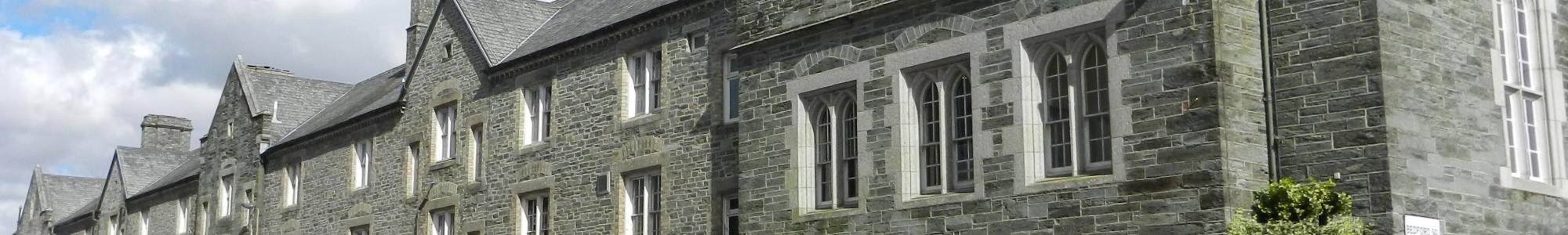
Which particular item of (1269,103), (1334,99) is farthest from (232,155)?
(1334,99)

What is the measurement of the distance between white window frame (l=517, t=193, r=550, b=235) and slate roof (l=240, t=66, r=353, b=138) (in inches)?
539

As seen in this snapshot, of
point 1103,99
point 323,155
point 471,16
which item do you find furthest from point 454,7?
point 1103,99

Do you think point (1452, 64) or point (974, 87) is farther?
point (974, 87)

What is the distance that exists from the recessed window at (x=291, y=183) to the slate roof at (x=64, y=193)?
24.4 meters

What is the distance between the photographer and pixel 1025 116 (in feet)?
61.5

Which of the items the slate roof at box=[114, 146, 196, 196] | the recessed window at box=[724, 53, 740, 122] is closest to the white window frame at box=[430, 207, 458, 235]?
the recessed window at box=[724, 53, 740, 122]

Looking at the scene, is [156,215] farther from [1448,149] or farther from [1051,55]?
[1448,149]

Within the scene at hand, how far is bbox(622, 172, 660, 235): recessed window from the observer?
27312 millimetres

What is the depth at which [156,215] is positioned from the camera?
50.5 meters

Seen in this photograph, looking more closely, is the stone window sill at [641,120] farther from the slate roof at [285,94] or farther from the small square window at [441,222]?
the slate roof at [285,94]

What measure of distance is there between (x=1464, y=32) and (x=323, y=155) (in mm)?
26490

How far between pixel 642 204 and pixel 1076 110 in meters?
10.5

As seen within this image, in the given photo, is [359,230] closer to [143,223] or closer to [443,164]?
[443,164]

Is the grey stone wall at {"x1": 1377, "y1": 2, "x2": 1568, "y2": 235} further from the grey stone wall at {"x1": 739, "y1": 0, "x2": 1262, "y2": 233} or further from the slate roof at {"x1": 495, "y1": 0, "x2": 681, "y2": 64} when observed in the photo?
the slate roof at {"x1": 495, "y1": 0, "x2": 681, "y2": 64}
